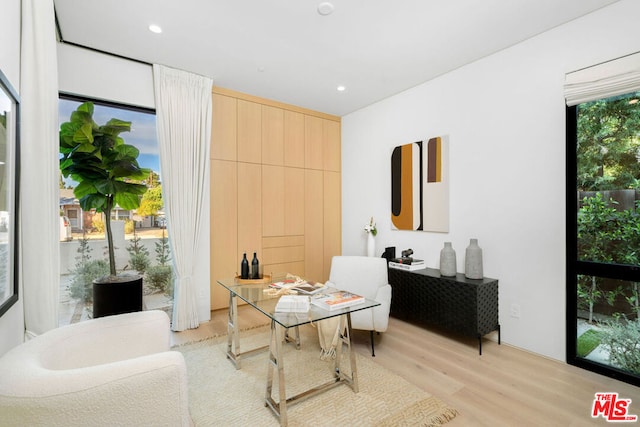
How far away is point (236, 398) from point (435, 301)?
2.03 m

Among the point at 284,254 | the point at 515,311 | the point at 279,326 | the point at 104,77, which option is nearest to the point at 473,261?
the point at 515,311

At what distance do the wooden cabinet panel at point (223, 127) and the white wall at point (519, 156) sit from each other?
231 cm

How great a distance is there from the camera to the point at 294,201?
4492mm

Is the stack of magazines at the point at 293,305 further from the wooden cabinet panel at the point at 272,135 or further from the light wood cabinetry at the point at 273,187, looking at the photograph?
the wooden cabinet panel at the point at 272,135

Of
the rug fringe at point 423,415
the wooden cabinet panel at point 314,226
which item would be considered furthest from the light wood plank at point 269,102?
the rug fringe at point 423,415

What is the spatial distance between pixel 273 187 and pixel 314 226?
91 centimetres

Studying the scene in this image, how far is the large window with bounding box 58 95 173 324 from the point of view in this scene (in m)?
3.00

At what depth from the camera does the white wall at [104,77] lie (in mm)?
2904

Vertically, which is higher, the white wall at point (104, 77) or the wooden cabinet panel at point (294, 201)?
the white wall at point (104, 77)

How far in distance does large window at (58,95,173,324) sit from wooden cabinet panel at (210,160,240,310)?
524mm

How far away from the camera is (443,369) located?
7.99 ft

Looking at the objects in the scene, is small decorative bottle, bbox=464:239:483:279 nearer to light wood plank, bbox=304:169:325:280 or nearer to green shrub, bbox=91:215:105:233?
light wood plank, bbox=304:169:325:280

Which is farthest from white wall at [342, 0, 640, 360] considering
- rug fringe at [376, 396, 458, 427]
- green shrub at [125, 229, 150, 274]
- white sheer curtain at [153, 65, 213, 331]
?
green shrub at [125, 229, 150, 274]

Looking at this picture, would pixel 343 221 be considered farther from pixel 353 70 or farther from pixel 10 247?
pixel 10 247
